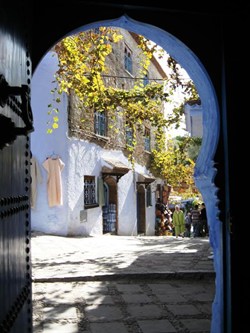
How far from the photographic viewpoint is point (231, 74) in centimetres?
285

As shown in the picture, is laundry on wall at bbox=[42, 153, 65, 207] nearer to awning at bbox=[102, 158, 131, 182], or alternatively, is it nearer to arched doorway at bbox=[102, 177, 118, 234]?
awning at bbox=[102, 158, 131, 182]

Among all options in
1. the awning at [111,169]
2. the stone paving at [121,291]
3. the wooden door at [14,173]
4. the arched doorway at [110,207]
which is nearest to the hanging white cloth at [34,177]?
the stone paving at [121,291]

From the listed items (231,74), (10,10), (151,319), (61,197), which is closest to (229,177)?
(231,74)

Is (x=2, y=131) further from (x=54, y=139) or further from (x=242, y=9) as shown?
(x=54, y=139)

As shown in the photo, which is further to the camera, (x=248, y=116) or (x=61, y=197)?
(x=61, y=197)

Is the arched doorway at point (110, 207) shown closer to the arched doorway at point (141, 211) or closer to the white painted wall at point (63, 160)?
the white painted wall at point (63, 160)

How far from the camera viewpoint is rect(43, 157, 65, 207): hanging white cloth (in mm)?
11625

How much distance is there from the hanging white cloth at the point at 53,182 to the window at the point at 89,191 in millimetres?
1552

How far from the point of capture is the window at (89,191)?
13.3 metres

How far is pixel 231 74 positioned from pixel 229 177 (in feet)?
2.52

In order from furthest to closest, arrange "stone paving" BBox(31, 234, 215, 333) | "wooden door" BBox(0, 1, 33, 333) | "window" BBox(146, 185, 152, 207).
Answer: "window" BBox(146, 185, 152, 207), "stone paving" BBox(31, 234, 215, 333), "wooden door" BBox(0, 1, 33, 333)

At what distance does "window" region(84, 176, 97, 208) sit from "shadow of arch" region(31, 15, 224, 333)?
999cm

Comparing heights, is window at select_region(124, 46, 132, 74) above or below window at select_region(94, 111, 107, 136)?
above

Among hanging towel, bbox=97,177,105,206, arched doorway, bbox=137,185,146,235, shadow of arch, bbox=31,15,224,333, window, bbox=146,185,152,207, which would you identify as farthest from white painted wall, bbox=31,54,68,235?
shadow of arch, bbox=31,15,224,333
